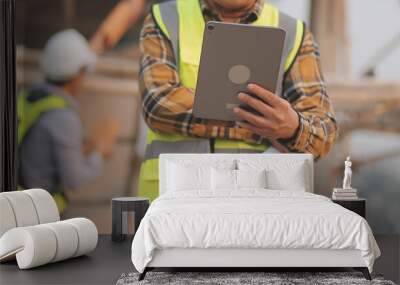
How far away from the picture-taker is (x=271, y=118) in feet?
22.0

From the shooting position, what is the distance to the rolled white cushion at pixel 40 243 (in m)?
5.01

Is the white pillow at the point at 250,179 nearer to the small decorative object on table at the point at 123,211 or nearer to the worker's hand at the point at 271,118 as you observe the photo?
the worker's hand at the point at 271,118

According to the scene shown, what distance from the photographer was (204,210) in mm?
4750

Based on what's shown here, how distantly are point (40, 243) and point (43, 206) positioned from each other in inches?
26.6

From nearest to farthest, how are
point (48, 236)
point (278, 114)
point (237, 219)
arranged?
point (237, 219) → point (48, 236) → point (278, 114)

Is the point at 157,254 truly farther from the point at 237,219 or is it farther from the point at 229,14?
the point at 229,14

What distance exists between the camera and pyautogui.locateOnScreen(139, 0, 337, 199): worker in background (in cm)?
673

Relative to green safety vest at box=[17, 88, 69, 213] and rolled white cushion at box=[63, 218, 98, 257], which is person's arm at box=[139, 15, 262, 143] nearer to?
green safety vest at box=[17, 88, 69, 213]

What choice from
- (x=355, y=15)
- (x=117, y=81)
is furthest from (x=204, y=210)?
(x=355, y=15)

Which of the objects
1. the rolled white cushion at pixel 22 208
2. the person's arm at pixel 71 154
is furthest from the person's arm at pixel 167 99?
the rolled white cushion at pixel 22 208

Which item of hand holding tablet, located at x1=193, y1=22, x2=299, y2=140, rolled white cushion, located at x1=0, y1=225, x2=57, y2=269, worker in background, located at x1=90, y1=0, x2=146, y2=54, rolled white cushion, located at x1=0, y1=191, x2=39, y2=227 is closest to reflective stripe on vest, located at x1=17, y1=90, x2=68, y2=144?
worker in background, located at x1=90, y1=0, x2=146, y2=54

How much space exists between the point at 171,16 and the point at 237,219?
293 centimetres

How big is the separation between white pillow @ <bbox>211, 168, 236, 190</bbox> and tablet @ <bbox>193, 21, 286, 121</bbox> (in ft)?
2.35

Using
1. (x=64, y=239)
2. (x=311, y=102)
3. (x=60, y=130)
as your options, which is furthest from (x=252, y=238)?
(x=60, y=130)
